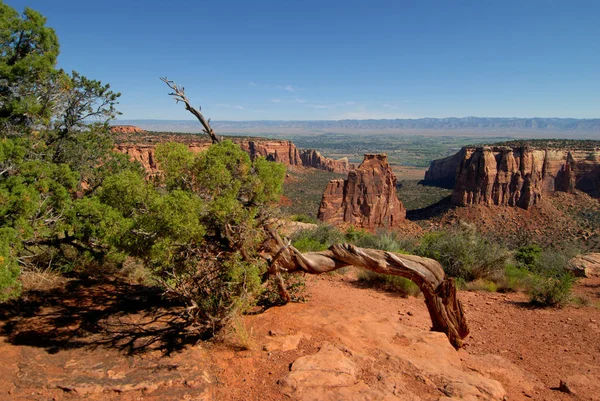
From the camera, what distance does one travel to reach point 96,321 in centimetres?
679

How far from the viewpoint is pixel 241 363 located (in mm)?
5605

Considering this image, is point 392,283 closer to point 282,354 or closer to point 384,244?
point 384,244

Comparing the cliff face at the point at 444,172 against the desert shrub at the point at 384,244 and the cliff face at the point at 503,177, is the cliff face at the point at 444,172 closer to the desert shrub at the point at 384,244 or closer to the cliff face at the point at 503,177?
the cliff face at the point at 503,177

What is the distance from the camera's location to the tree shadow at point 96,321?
604 centimetres

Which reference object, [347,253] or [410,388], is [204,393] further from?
[347,253]

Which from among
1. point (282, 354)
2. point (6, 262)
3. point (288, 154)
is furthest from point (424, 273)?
point (288, 154)

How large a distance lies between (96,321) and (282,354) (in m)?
3.64

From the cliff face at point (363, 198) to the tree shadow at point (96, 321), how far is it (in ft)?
125

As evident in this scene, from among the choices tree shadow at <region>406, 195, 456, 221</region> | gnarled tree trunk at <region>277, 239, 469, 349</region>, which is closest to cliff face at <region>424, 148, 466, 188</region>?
tree shadow at <region>406, 195, 456, 221</region>

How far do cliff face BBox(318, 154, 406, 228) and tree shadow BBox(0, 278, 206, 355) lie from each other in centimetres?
3816

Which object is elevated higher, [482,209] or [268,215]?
[268,215]

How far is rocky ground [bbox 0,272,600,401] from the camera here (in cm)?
497

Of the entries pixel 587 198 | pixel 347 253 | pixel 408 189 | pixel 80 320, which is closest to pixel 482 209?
pixel 587 198

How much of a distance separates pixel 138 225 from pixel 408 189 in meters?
84.4
